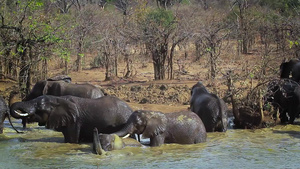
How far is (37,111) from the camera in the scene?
999cm

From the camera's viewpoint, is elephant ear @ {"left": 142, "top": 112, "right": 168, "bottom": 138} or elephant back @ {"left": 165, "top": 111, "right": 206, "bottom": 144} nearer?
elephant ear @ {"left": 142, "top": 112, "right": 168, "bottom": 138}

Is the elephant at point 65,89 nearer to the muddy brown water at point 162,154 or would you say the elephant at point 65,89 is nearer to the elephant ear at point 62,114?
the muddy brown water at point 162,154

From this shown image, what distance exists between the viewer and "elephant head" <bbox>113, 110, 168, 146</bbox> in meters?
9.37

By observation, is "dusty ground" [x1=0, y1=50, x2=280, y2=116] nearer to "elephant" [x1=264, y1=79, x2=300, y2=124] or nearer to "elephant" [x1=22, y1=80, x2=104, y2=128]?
"elephant" [x1=264, y1=79, x2=300, y2=124]

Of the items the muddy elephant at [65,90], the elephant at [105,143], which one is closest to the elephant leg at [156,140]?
the elephant at [105,143]

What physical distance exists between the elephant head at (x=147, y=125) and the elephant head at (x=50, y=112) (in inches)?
53.0

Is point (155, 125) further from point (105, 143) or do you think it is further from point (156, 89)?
point (156, 89)

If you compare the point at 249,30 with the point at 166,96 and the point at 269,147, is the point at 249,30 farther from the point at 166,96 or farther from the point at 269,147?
the point at 269,147

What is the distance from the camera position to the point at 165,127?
9844 mm

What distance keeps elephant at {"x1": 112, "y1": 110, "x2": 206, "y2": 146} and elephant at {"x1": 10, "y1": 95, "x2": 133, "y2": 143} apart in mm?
676

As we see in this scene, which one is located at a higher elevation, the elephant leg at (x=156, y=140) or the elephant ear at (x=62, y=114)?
the elephant ear at (x=62, y=114)

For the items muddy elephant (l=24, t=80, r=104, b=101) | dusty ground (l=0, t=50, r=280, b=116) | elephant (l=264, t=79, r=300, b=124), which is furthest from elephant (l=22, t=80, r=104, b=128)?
elephant (l=264, t=79, r=300, b=124)

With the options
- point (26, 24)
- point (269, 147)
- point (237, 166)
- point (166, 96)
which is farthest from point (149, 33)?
point (237, 166)

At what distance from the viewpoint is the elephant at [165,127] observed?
9.42 metres
